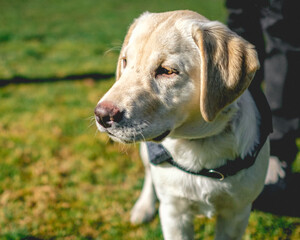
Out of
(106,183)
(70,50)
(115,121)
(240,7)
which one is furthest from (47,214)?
(70,50)

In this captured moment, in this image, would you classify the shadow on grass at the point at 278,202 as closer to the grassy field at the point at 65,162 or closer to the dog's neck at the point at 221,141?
the grassy field at the point at 65,162

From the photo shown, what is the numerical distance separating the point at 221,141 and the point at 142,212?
1.35 metres

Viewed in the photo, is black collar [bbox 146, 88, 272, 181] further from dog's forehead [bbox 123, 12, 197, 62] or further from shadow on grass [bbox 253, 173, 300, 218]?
shadow on grass [bbox 253, 173, 300, 218]

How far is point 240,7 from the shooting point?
10.9ft

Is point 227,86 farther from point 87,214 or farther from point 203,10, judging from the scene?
point 203,10

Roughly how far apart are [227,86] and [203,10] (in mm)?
13616

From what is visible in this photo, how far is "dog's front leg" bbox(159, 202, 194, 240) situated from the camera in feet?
8.38

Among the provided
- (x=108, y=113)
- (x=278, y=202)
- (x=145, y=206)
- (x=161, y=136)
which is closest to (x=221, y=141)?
(x=161, y=136)

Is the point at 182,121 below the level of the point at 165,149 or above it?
above

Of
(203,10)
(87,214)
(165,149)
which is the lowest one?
(203,10)

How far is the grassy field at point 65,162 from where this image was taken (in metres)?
3.19

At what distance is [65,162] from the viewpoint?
4133 mm

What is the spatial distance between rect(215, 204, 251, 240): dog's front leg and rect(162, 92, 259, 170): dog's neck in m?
0.47

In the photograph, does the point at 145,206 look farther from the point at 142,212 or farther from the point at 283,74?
the point at 283,74
